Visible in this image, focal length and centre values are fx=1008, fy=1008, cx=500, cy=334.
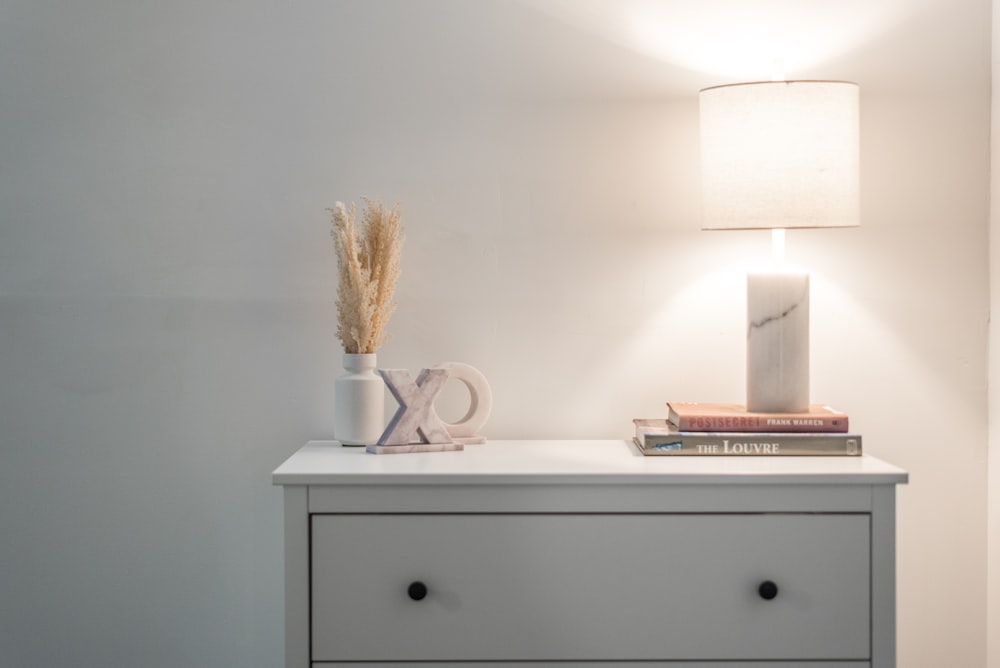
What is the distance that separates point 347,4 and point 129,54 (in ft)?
1.30

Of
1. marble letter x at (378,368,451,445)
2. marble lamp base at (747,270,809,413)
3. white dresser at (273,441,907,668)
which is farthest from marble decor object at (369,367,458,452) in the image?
marble lamp base at (747,270,809,413)

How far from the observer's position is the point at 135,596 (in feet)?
5.93

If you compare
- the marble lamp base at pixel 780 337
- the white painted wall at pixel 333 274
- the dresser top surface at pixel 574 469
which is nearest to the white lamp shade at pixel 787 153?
the marble lamp base at pixel 780 337

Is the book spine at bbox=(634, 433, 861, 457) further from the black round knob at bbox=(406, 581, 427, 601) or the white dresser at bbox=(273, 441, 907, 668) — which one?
the black round knob at bbox=(406, 581, 427, 601)

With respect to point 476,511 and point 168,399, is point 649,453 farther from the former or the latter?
point 168,399

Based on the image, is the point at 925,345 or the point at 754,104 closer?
the point at 754,104

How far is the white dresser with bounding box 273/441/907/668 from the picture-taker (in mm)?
1411

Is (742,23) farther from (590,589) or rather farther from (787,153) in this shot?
(590,589)

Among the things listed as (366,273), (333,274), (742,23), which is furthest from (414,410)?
(742,23)

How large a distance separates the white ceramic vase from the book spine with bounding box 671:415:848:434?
49 centimetres

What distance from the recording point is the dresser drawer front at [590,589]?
141cm

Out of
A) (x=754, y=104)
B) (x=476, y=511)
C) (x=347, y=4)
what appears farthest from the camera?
(x=347, y=4)

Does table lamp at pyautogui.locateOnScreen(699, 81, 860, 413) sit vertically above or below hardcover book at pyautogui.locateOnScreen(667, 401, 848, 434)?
above

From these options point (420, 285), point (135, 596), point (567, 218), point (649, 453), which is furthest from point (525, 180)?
point (135, 596)
